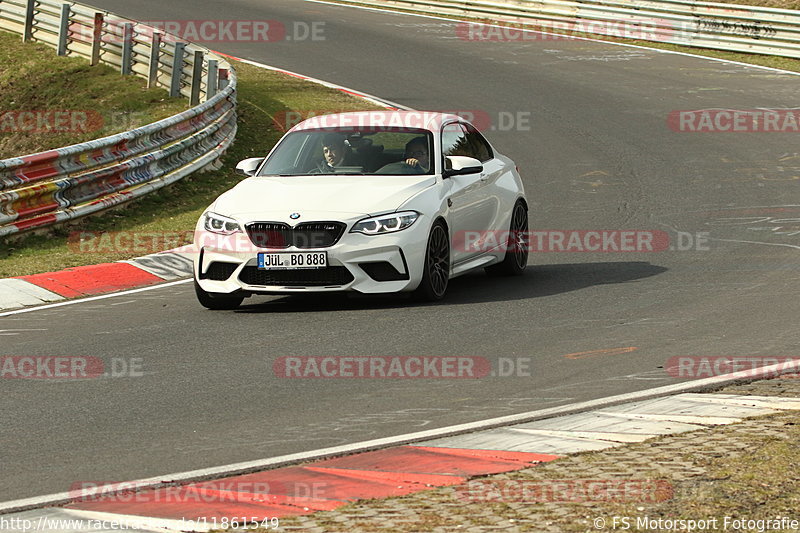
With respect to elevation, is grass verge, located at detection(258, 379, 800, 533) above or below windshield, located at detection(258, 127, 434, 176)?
below

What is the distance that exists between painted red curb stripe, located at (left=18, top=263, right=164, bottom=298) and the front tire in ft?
10.0

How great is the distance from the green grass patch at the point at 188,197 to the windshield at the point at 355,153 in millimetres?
2456

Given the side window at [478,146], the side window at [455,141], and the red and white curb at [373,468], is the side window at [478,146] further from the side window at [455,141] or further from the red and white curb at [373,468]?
the red and white curb at [373,468]

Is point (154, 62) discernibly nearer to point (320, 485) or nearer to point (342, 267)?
point (342, 267)

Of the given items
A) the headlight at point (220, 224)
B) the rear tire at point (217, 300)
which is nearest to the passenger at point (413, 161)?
the headlight at point (220, 224)

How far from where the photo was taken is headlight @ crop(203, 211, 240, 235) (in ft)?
37.5

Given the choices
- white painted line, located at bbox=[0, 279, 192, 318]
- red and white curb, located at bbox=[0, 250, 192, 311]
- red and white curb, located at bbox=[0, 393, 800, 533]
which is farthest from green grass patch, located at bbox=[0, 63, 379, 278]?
red and white curb, located at bbox=[0, 393, 800, 533]

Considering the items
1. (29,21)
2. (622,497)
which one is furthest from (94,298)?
(29,21)

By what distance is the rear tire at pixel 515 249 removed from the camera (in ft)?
43.5

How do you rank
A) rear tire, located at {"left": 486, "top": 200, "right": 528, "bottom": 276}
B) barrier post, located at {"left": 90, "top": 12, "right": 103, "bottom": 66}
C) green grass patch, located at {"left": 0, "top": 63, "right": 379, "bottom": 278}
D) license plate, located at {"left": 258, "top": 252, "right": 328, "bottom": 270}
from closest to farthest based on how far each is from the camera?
license plate, located at {"left": 258, "top": 252, "right": 328, "bottom": 270} < rear tire, located at {"left": 486, "top": 200, "right": 528, "bottom": 276} < green grass patch, located at {"left": 0, "top": 63, "right": 379, "bottom": 278} < barrier post, located at {"left": 90, "top": 12, "right": 103, "bottom": 66}

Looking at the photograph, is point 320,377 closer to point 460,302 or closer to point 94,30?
point 460,302

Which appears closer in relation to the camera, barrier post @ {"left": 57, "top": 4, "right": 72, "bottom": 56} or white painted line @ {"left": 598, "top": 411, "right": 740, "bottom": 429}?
white painted line @ {"left": 598, "top": 411, "right": 740, "bottom": 429}

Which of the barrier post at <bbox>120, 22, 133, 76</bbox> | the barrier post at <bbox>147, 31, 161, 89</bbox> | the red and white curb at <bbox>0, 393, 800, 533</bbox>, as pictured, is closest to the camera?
the red and white curb at <bbox>0, 393, 800, 533</bbox>

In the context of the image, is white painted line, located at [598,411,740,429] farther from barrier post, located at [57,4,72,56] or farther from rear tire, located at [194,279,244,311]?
barrier post, located at [57,4,72,56]
